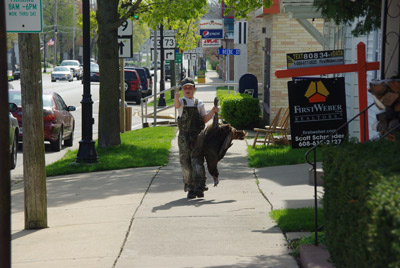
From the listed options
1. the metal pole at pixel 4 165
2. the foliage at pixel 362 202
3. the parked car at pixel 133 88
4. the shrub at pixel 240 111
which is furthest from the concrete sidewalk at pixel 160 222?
the parked car at pixel 133 88

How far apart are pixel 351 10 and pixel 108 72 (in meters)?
10.7

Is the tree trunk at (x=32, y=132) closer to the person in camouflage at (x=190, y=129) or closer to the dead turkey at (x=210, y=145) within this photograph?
the person in camouflage at (x=190, y=129)

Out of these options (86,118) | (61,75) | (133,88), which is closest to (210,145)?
(86,118)

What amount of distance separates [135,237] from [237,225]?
1221mm

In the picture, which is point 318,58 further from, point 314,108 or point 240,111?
point 240,111

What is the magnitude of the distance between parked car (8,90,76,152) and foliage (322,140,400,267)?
13035 millimetres

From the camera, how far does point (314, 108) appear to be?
9.69 meters

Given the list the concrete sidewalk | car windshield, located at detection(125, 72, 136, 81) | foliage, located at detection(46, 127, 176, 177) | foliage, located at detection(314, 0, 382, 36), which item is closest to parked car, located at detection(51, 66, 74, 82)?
car windshield, located at detection(125, 72, 136, 81)

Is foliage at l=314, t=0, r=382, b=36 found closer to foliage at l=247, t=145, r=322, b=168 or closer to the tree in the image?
foliage at l=247, t=145, r=322, b=168

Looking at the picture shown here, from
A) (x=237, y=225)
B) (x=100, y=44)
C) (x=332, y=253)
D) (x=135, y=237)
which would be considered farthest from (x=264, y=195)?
(x=100, y=44)

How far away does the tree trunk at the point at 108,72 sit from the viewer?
1767 cm

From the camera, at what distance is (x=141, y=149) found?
17109 millimetres

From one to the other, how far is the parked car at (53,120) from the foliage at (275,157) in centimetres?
510

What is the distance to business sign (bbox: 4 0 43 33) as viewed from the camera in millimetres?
8562
